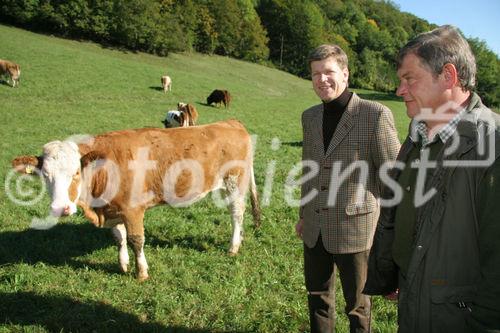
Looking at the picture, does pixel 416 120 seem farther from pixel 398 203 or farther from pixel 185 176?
pixel 185 176

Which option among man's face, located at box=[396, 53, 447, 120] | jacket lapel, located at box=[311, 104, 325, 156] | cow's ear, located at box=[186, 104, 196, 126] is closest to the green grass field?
jacket lapel, located at box=[311, 104, 325, 156]

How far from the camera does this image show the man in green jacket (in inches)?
67.4

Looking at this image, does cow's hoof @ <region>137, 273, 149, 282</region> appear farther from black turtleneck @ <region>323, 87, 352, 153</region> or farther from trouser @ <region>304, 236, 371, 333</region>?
black turtleneck @ <region>323, 87, 352, 153</region>

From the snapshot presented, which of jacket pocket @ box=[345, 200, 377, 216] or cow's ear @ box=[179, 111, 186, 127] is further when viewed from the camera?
cow's ear @ box=[179, 111, 186, 127]

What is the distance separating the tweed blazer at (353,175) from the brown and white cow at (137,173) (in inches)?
112

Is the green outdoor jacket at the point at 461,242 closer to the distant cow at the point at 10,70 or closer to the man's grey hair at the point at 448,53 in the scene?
the man's grey hair at the point at 448,53

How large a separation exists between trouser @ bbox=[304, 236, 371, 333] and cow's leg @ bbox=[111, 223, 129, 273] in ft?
9.55

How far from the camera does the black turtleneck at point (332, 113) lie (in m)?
3.17

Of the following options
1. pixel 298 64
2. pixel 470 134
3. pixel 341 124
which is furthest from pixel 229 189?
pixel 298 64

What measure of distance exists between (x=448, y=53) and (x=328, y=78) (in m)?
1.23

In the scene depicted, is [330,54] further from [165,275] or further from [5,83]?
[5,83]

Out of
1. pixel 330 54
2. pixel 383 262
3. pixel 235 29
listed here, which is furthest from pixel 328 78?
pixel 235 29

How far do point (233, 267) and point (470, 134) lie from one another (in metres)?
4.18

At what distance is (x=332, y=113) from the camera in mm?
3256
